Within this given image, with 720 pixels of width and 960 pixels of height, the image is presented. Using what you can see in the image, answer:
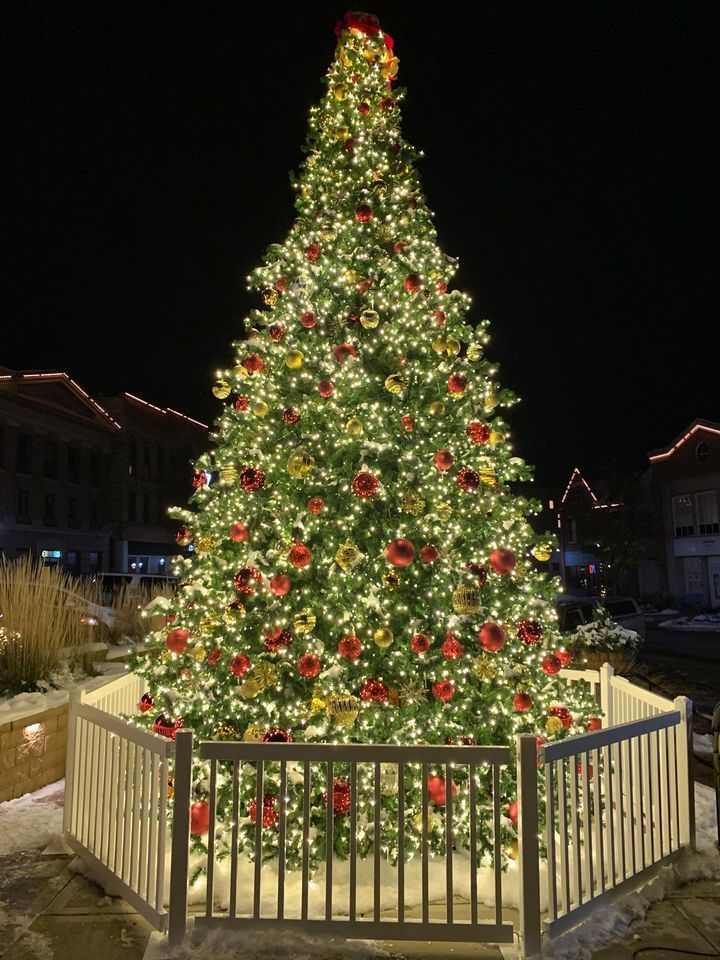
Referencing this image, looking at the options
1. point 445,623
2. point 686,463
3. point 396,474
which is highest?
point 686,463

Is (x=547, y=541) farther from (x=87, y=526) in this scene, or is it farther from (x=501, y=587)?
(x=87, y=526)

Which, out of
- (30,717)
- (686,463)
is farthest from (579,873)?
(686,463)

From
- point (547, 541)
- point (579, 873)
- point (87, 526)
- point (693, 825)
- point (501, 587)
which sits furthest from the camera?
point (87, 526)

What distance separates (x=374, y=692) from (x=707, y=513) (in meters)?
32.9

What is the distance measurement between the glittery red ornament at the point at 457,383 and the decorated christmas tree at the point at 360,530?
2cm

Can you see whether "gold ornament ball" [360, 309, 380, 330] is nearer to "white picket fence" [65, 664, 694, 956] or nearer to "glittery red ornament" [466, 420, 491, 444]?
"glittery red ornament" [466, 420, 491, 444]

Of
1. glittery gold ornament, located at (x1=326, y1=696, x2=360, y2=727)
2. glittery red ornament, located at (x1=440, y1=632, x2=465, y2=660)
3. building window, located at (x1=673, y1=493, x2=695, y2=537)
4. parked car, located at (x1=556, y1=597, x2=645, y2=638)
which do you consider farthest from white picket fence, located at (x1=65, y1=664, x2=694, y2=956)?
building window, located at (x1=673, y1=493, x2=695, y2=537)

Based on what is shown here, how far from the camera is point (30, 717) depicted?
564cm

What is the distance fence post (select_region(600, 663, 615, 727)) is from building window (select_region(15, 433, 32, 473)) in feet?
110

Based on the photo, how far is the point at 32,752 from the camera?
5746 millimetres

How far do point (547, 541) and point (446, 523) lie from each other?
3.34ft

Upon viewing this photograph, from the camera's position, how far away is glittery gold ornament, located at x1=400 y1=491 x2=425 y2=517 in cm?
478

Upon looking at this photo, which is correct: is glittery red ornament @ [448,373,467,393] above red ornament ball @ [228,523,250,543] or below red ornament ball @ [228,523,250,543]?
above

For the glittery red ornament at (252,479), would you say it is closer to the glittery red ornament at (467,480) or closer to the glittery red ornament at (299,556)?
the glittery red ornament at (299,556)
